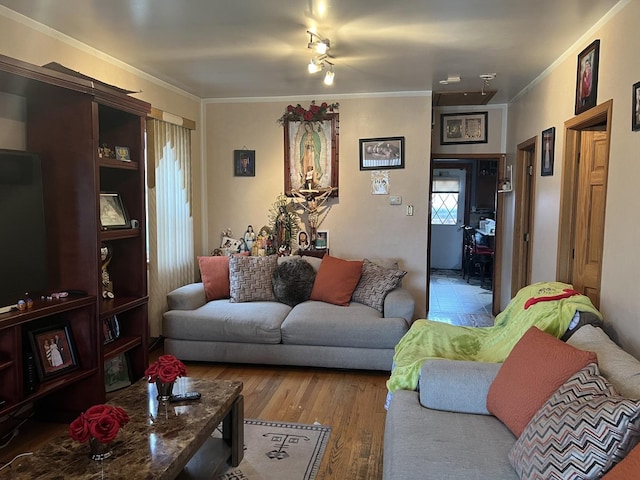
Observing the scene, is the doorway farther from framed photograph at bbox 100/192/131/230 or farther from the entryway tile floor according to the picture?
framed photograph at bbox 100/192/131/230

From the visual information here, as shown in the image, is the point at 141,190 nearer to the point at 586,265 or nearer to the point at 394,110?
the point at 394,110

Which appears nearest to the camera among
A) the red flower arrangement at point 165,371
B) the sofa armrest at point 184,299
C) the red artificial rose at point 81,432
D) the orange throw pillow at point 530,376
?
the red artificial rose at point 81,432

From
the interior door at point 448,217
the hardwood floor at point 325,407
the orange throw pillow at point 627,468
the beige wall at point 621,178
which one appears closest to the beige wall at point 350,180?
the hardwood floor at point 325,407

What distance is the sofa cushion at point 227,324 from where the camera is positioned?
3639mm

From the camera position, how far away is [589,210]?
3211 millimetres

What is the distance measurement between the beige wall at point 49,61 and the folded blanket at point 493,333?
2.62 m

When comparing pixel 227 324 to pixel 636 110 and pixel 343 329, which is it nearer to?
pixel 343 329

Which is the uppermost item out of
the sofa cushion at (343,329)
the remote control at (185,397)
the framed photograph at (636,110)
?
the framed photograph at (636,110)

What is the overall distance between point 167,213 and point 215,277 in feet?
2.52

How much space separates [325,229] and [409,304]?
1.50 m

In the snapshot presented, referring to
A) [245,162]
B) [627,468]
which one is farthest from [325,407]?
[245,162]

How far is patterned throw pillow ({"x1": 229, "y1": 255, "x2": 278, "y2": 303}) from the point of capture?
13.4 feet

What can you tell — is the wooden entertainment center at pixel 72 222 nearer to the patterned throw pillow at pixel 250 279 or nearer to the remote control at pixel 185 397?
the remote control at pixel 185 397

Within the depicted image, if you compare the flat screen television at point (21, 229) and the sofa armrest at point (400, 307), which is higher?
the flat screen television at point (21, 229)
